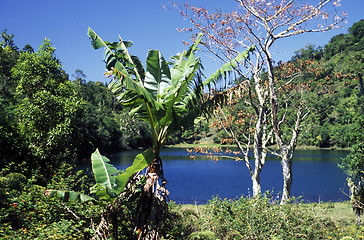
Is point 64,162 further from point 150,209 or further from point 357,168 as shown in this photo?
point 357,168

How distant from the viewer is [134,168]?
540 cm

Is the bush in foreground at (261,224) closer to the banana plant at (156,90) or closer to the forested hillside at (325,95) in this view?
the banana plant at (156,90)

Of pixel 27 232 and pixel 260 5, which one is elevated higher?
pixel 260 5

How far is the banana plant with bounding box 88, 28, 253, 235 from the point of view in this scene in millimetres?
5512

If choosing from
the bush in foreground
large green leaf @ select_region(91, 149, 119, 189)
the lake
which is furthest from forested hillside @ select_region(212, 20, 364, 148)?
large green leaf @ select_region(91, 149, 119, 189)

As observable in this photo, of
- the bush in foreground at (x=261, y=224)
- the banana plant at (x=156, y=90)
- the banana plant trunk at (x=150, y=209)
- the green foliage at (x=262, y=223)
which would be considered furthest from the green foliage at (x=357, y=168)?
the banana plant trunk at (x=150, y=209)

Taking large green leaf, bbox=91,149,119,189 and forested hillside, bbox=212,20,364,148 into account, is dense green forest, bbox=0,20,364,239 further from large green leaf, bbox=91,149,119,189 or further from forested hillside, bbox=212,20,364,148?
large green leaf, bbox=91,149,119,189

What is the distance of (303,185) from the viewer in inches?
961

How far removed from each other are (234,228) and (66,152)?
691 centimetres

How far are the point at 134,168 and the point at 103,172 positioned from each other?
1.93 ft

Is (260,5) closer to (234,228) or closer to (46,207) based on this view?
(234,228)

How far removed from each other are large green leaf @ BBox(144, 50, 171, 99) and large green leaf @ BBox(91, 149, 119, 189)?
59.5 inches

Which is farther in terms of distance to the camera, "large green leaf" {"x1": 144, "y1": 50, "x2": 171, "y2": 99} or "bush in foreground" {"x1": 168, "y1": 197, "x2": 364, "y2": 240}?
"bush in foreground" {"x1": 168, "y1": 197, "x2": 364, "y2": 240}

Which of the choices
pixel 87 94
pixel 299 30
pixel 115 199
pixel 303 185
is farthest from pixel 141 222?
pixel 87 94
